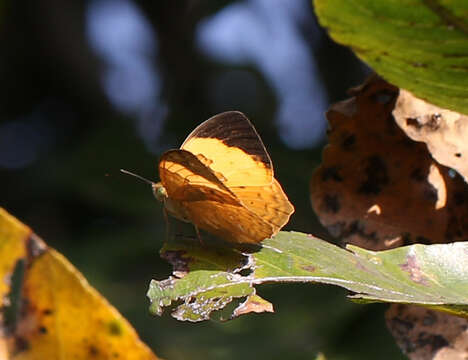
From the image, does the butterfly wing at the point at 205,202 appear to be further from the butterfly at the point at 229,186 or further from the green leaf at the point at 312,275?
the green leaf at the point at 312,275

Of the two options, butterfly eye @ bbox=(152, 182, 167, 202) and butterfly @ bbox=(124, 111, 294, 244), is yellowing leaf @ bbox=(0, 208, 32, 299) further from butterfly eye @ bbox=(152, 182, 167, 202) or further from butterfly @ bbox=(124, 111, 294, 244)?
butterfly eye @ bbox=(152, 182, 167, 202)

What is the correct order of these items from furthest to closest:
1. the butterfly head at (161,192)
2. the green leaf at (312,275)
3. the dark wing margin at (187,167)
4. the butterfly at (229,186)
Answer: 1. the butterfly head at (161,192)
2. the butterfly at (229,186)
3. the dark wing margin at (187,167)
4. the green leaf at (312,275)

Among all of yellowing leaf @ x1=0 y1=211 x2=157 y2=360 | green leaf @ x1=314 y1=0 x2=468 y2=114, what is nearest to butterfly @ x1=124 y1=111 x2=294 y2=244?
green leaf @ x1=314 y1=0 x2=468 y2=114

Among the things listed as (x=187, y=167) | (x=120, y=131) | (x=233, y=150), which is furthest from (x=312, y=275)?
(x=120, y=131)

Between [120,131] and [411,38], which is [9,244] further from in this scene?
[120,131]

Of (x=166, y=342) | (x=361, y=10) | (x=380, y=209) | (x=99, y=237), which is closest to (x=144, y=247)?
(x=99, y=237)

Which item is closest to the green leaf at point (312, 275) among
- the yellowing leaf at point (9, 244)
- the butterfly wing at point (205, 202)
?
the butterfly wing at point (205, 202)
